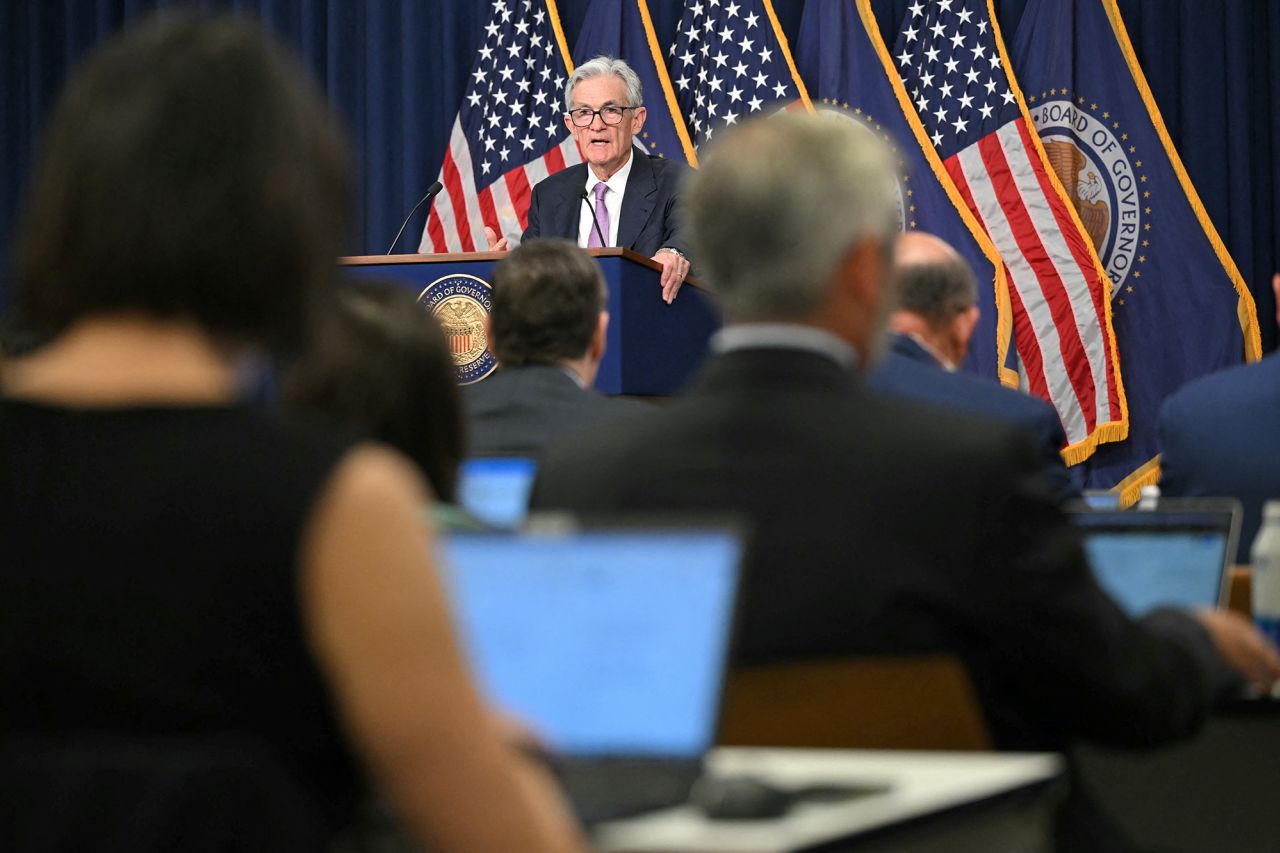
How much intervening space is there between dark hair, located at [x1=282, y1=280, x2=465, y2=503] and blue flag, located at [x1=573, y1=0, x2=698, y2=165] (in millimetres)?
6002

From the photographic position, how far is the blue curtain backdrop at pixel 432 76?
24.0 feet

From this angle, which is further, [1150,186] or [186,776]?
[1150,186]

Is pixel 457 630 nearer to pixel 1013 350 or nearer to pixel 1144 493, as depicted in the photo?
pixel 1144 493

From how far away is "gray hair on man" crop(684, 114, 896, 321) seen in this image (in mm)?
1772

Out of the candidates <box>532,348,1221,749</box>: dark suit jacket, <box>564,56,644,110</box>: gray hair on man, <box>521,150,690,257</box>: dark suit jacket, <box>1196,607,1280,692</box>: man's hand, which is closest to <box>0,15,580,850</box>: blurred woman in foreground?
<box>532,348,1221,749</box>: dark suit jacket

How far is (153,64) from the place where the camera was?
99 cm

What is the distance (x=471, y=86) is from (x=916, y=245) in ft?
16.3

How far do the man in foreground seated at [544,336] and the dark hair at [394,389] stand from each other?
1.43 meters

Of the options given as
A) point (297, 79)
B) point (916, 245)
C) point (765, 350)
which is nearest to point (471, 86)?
point (916, 245)

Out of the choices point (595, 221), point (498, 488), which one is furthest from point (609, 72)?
point (498, 488)

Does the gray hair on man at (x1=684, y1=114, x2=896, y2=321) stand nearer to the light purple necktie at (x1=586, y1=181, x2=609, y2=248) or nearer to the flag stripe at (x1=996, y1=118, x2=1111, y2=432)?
the light purple necktie at (x1=586, y1=181, x2=609, y2=248)

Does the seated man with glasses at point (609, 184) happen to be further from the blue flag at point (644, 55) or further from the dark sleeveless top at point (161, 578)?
the dark sleeveless top at point (161, 578)

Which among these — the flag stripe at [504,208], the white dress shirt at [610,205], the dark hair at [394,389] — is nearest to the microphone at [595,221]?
the white dress shirt at [610,205]

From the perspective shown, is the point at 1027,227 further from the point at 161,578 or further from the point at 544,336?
the point at 161,578
